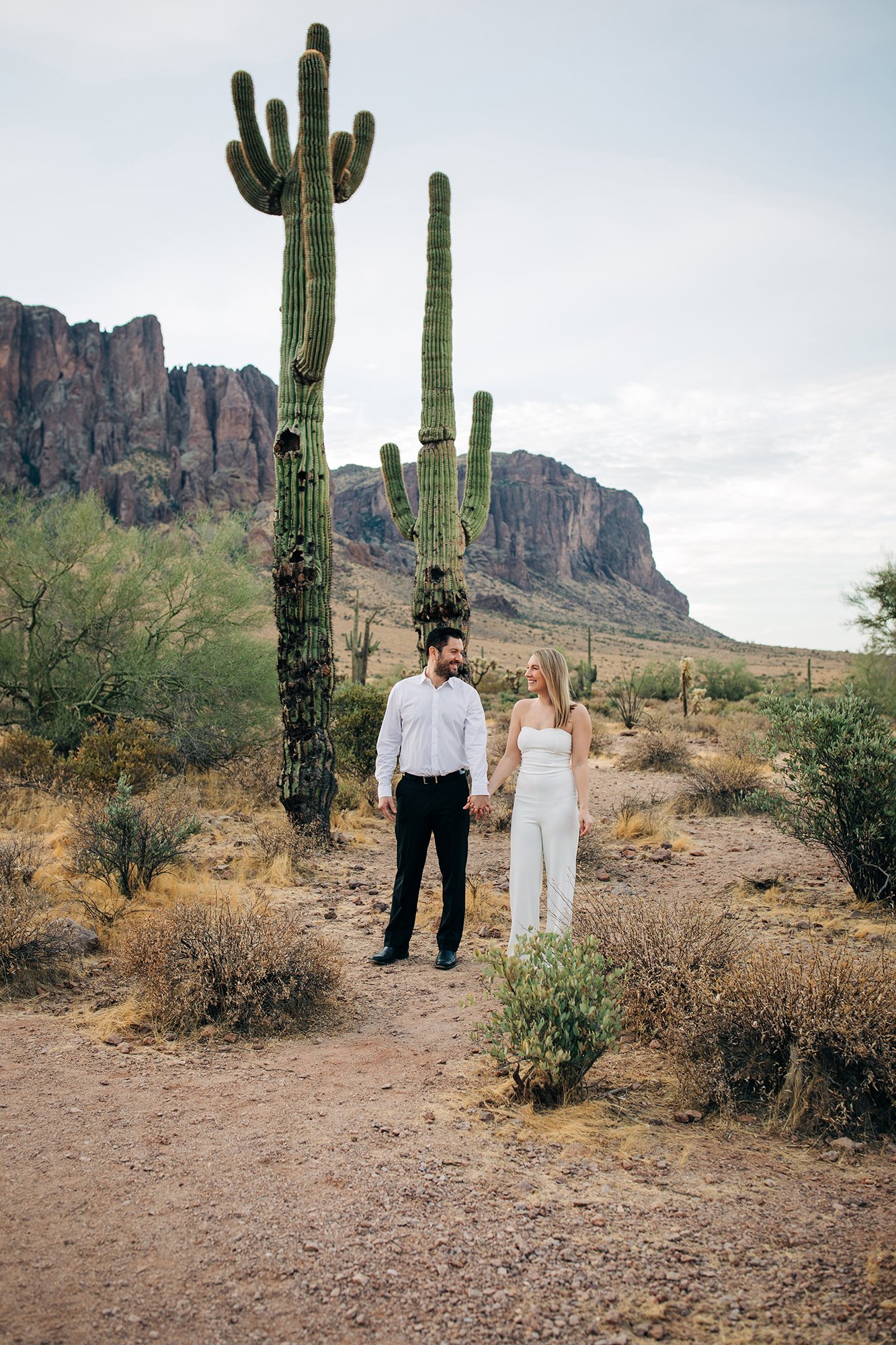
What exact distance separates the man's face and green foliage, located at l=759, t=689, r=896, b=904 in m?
2.81

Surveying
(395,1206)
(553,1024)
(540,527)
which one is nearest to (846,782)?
(553,1024)

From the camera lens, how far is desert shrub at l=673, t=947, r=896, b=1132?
338 centimetres

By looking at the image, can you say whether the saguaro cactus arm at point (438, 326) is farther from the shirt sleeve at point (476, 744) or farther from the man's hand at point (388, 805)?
the man's hand at point (388, 805)

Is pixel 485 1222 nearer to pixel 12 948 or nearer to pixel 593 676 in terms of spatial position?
pixel 12 948

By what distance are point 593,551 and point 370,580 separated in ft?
232

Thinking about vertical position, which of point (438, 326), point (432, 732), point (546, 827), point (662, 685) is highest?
point (438, 326)

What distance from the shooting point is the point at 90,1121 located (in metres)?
3.44

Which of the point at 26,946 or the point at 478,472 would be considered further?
the point at 478,472

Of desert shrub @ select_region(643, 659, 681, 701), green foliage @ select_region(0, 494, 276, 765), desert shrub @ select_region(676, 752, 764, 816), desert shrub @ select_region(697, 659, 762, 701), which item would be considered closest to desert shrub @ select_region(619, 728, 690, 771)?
desert shrub @ select_region(676, 752, 764, 816)

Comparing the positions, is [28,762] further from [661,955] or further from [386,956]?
[661,955]

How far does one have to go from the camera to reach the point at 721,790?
37.3ft

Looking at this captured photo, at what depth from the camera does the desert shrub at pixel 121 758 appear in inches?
411

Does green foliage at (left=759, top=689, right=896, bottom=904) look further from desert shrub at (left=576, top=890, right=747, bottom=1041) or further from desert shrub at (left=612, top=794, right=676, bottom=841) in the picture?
desert shrub at (left=612, top=794, right=676, bottom=841)

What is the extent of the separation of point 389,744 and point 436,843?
27.7 inches
